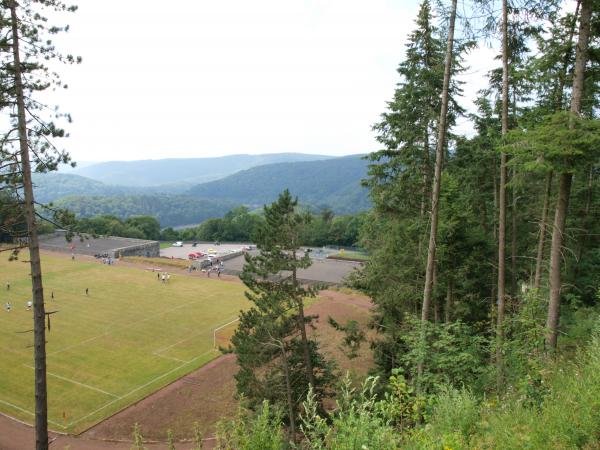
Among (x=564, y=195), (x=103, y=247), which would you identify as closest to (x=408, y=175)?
→ (x=564, y=195)

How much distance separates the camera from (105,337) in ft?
108

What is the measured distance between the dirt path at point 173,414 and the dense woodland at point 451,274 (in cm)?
354

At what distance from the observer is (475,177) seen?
73.6 ft

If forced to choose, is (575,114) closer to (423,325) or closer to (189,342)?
(423,325)

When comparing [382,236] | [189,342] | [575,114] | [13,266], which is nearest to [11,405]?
[189,342]

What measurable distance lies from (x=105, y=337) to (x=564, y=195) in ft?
108

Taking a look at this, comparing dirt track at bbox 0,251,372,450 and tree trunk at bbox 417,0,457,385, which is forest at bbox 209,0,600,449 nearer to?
tree trunk at bbox 417,0,457,385

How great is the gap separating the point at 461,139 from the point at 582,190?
8.13 m

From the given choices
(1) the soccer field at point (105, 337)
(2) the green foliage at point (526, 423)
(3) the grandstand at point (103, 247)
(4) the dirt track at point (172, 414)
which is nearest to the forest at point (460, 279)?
(2) the green foliage at point (526, 423)

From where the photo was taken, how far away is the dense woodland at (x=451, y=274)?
596 centimetres

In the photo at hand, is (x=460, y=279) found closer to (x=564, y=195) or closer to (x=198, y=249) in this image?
(x=564, y=195)

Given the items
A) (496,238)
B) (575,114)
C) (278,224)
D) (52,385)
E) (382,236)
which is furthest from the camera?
(52,385)

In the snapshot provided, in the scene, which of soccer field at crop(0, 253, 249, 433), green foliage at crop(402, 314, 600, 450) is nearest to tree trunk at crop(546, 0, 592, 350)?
green foliage at crop(402, 314, 600, 450)

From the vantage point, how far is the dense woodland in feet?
19.6
